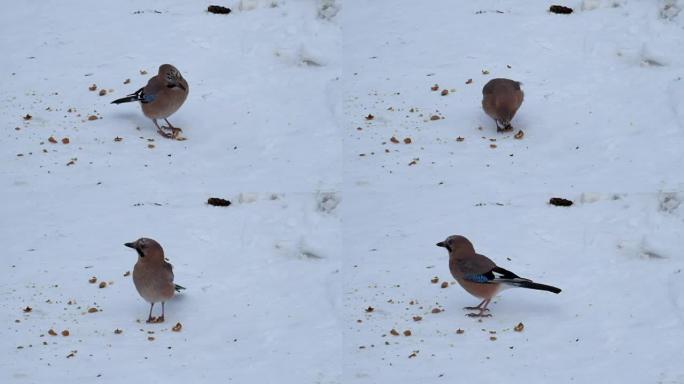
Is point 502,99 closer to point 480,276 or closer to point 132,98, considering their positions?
point 480,276

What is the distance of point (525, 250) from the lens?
34.4 ft

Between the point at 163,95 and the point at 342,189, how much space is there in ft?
7.45

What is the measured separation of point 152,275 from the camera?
31.2ft

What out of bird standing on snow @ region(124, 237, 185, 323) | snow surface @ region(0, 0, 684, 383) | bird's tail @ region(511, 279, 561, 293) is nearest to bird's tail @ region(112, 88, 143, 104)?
snow surface @ region(0, 0, 684, 383)

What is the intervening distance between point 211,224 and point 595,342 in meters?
3.92

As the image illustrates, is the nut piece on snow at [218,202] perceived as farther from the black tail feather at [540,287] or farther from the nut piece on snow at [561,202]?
the black tail feather at [540,287]

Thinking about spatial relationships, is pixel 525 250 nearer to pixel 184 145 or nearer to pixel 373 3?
pixel 184 145

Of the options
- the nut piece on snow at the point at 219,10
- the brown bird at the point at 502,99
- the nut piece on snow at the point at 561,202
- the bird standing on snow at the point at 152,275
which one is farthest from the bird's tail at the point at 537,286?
the nut piece on snow at the point at 219,10

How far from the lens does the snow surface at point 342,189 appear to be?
9.03 metres

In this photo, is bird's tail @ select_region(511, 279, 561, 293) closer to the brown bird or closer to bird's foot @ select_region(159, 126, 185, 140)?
the brown bird

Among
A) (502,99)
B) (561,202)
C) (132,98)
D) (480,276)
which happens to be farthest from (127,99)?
(480,276)

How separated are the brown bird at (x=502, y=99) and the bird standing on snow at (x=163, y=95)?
10.4ft

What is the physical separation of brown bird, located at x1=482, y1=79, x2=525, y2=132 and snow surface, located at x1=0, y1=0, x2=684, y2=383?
0.26 m

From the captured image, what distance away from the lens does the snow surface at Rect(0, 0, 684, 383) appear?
9.03 m
